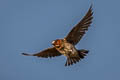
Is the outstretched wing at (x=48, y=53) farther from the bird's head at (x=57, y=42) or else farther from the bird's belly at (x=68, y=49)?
the bird's belly at (x=68, y=49)

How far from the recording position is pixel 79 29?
18656 millimetres

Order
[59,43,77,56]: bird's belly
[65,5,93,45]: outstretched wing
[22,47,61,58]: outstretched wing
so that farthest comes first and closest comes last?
[22,47,61,58]: outstretched wing < [65,5,93,45]: outstretched wing < [59,43,77,56]: bird's belly

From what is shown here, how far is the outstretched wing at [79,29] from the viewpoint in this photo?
60.6ft

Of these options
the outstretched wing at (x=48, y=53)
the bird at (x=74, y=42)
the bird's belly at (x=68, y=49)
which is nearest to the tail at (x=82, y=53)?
the bird at (x=74, y=42)

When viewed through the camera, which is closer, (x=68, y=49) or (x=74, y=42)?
(x=68, y=49)

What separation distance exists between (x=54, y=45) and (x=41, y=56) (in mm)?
1150

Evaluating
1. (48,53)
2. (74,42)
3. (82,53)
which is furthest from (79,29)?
(48,53)

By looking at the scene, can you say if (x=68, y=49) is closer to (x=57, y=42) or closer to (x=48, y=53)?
(x=57, y=42)

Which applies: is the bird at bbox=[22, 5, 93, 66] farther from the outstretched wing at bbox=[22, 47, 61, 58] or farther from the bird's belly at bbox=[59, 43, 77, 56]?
the outstretched wing at bbox=[22, 47, 61, 58]

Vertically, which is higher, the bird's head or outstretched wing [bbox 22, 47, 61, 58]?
outstretched wing [bbox 22, 47, 61, 58]

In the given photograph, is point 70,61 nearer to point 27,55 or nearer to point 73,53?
point 73,53

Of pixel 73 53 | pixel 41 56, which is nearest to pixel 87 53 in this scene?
pixel 73 53

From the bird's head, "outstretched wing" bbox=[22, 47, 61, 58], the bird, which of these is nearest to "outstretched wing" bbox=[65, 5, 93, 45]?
the bird

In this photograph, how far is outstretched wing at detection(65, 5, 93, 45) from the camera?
1848 centimetres
